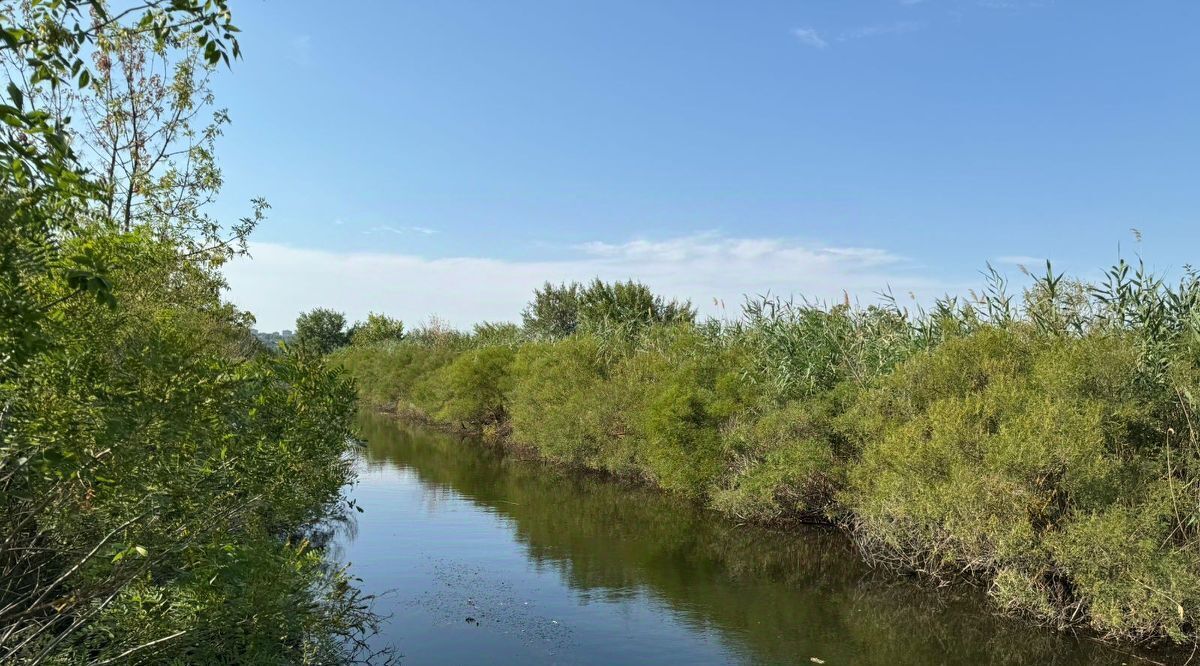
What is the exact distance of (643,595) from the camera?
14984 millimetres

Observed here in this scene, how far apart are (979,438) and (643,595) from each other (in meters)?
6.42

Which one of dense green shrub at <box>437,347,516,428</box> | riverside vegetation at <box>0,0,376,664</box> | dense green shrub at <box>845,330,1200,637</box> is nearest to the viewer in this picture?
riverside vegetation at <box>0,0,376,664</box>

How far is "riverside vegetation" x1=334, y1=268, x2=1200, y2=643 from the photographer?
455 inches

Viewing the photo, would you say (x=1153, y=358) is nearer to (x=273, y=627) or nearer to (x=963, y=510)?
(x=963, y=510)

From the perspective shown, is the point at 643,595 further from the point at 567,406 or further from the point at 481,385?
the point at 481,385

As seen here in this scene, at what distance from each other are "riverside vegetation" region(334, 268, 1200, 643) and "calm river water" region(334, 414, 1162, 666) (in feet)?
2.52

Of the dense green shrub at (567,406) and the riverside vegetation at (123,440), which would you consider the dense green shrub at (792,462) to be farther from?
the riverside vegetation at (123,440)

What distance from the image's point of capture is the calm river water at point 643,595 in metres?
12.0

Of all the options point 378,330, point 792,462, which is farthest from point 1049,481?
point 378,330

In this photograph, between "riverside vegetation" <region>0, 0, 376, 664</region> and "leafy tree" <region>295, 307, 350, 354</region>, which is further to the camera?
"leafy tree" <region>295, 307, 350, 354</region>

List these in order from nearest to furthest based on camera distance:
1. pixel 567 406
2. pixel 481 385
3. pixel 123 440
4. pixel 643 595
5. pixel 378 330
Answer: pixel 123 440 < pixel 643 595 < pixel 567 406 < pixel 481 385 < pixel 378 330

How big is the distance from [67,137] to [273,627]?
5737 mm

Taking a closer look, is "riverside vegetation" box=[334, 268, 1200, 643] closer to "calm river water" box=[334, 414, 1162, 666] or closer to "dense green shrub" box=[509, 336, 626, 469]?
"calm river water" box=[334, 414, 1162, 666]

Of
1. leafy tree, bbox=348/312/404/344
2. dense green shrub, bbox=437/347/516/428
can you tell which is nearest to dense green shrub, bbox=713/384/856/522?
dense green shrub, bbox=437/347/516/428
